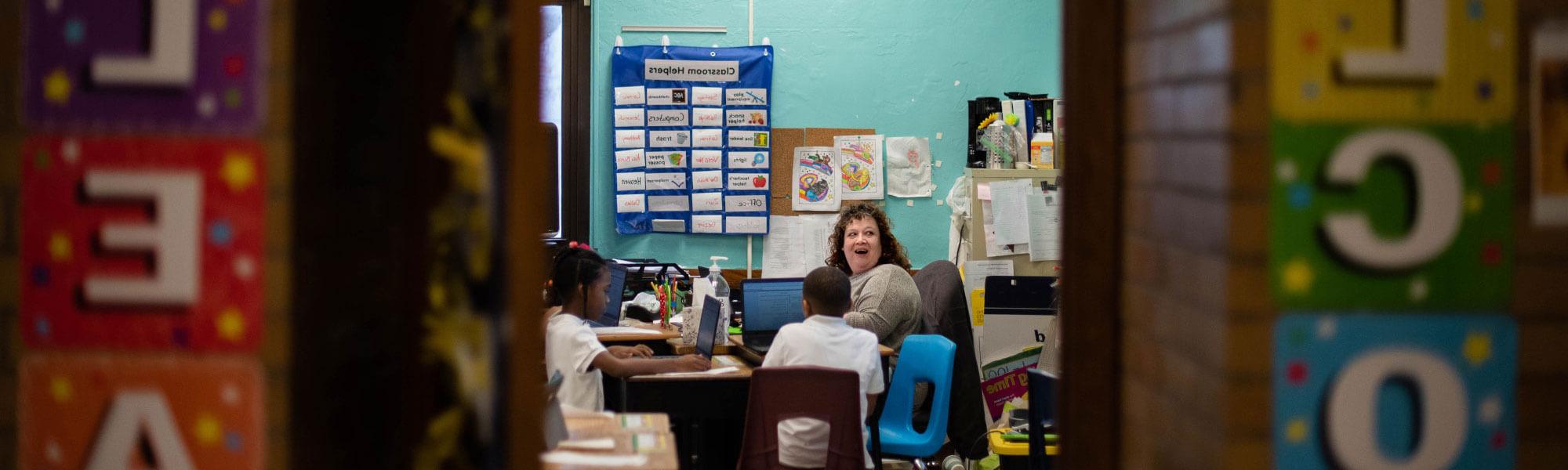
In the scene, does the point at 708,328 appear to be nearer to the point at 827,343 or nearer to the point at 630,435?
the point at 827,343

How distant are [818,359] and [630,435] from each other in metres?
1.34

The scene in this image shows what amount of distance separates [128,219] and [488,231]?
0.44 metres

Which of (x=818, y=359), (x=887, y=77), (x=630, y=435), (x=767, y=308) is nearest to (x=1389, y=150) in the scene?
(x=630, y=435)

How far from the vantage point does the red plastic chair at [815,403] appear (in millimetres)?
3986

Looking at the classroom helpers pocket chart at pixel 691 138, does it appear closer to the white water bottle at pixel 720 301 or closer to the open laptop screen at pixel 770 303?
the white water bottle at pixel 720 301

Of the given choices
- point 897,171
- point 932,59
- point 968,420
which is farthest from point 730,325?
point 932,59

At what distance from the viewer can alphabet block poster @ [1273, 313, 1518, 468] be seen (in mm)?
1529

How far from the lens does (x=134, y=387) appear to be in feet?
5.19

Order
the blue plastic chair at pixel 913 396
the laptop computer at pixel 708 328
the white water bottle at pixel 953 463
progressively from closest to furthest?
the blue plastic chair at pixel 913 396 → the laptop computer at pixel 708 328 → the white water bottle at pixel 953 463

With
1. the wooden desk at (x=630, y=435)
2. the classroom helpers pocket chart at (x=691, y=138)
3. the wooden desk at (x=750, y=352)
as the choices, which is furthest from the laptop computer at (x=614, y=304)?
the wooden desk at (x=630, y=435)

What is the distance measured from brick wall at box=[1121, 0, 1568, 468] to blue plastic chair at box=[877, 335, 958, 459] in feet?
9.87

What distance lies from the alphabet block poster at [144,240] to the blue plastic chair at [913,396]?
3464 millimetres

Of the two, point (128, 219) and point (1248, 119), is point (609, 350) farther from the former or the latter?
point (1248, 119)

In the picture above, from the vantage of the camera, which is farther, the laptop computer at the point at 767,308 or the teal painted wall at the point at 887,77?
the teal painted wall at the point at 887,77
